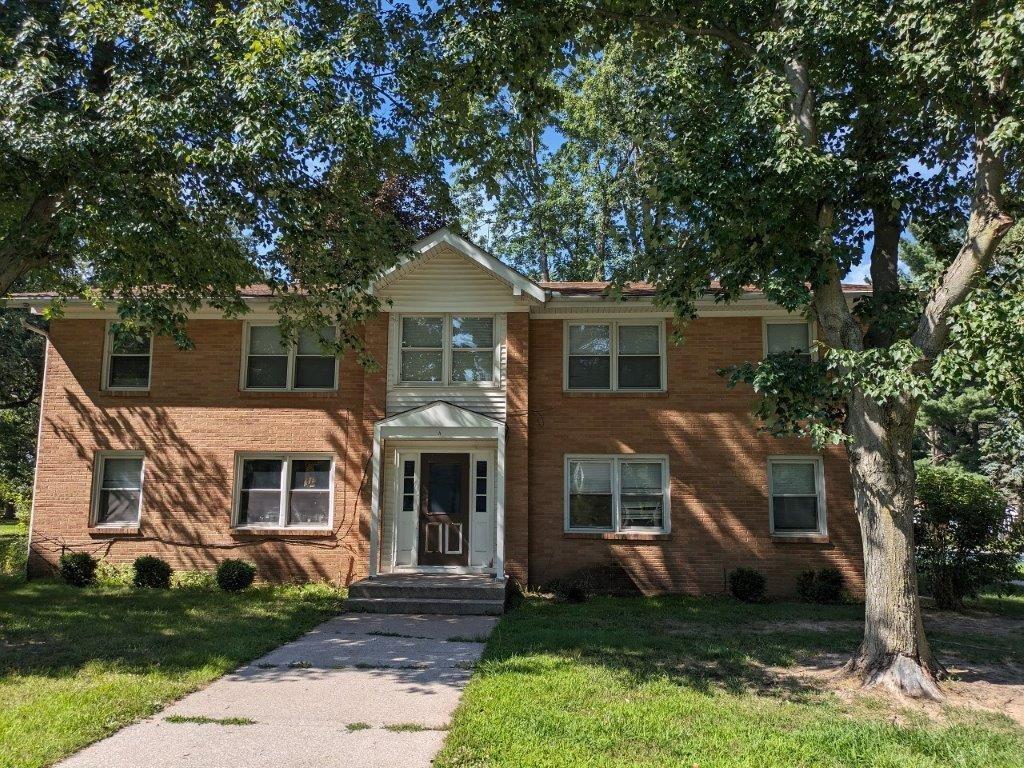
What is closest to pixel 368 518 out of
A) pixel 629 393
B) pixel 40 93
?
pixel 629 393

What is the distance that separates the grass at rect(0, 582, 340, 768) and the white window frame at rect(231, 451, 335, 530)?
3.97 ft

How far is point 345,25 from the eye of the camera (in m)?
9.18

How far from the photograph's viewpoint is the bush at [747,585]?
40.7ft

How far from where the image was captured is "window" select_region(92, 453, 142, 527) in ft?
45.1

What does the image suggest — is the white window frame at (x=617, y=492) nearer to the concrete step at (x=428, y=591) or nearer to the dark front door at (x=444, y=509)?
the dark front door at (x=444, y=509)

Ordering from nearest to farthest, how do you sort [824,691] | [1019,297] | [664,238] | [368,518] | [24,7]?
[1019,297] → [824,691] → [24,7] → [664,238] → [368,518]

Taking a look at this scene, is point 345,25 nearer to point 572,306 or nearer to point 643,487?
point 572,306

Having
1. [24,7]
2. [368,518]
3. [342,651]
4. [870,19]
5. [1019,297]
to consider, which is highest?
[24,7]

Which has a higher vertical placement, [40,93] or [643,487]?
[40,93]

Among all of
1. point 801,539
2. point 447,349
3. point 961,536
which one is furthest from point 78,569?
point 961,536

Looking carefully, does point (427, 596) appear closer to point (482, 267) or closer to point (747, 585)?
point (747, 585)

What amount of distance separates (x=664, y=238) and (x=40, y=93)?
23.4 ft

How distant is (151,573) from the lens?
1295cm

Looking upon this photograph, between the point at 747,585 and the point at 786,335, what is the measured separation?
4650 mm
